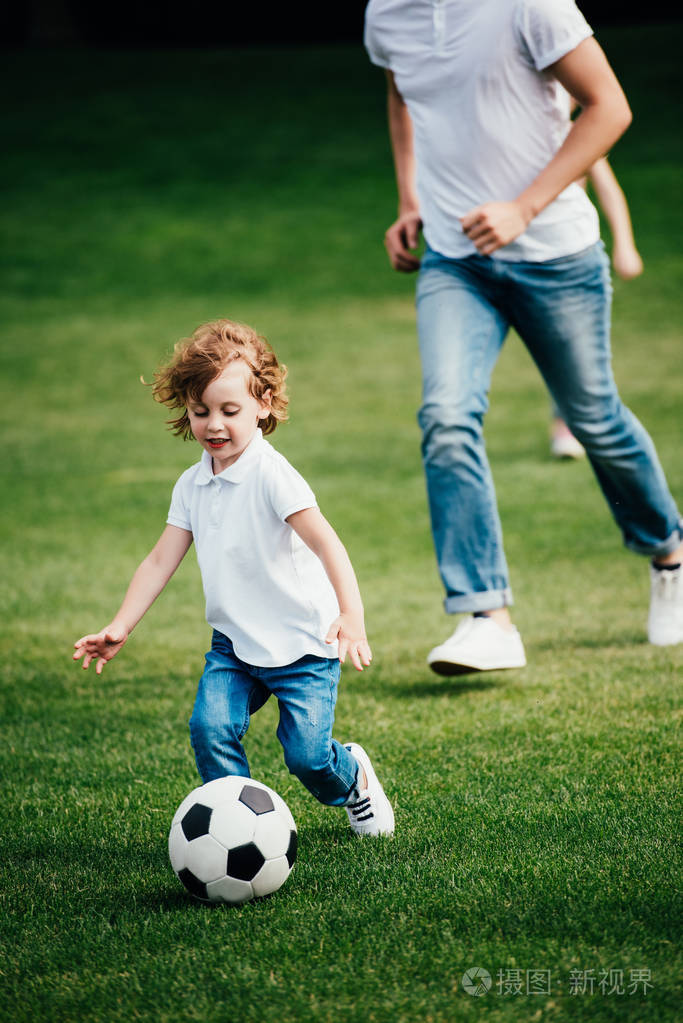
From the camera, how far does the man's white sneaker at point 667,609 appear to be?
15.7 ft

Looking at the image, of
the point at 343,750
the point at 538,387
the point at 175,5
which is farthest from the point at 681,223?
the point at 175,5

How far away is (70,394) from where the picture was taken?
39.9 ft

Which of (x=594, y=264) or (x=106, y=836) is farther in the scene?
(x=594, y=264)

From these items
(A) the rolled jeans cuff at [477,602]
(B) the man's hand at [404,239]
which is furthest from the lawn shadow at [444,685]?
(B) the man's hand at [404,239]

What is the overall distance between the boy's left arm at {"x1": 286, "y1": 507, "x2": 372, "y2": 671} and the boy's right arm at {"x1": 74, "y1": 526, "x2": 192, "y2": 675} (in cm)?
33

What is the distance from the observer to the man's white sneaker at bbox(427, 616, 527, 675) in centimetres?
419

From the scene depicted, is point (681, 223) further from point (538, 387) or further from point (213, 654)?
point (213, 654)

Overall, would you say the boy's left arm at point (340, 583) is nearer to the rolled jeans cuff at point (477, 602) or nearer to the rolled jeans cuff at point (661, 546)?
the rolled jeans cuff at point (477, 602)

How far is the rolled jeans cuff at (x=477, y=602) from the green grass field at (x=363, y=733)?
30cm

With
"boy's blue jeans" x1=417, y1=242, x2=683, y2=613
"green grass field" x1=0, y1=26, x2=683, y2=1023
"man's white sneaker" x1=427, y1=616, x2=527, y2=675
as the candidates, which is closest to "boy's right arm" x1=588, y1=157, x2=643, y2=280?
"green grass field" x1=0, y1=26, x2=683, y2=1023

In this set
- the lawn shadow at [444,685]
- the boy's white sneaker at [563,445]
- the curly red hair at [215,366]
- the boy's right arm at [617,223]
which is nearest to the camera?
the curly red hair at [215,366]

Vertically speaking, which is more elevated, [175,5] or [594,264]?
[175,5]

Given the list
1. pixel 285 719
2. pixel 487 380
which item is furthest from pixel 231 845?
pixel 487 380

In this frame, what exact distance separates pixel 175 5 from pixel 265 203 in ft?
49.5
